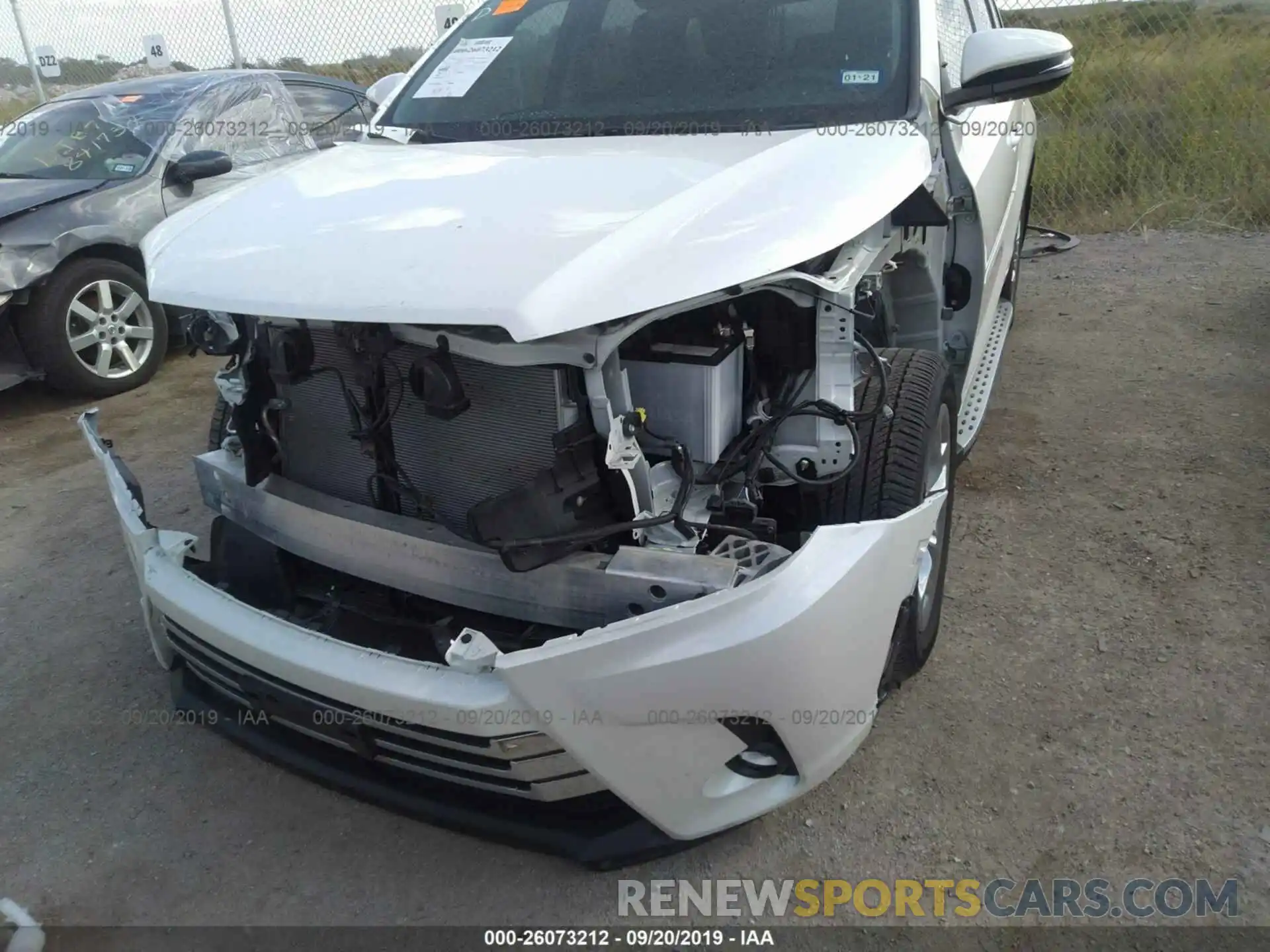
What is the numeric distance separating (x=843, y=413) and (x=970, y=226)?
1472 millimetres

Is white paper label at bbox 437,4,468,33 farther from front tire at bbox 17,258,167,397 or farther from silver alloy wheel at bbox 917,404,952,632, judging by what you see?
silver alloy wheel at bbox 917,404,952,632

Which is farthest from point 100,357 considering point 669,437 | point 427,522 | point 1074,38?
point 1074,38

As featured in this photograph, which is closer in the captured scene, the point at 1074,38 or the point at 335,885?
the point at 335,885

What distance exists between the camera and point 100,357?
5.24 meters

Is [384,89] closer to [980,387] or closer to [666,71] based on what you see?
[666,71]

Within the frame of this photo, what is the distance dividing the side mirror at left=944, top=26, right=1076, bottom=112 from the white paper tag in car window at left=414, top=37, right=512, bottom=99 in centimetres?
151

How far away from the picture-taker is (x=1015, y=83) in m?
2.63

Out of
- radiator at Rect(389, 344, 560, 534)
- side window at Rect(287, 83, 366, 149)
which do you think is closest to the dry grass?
side window at Rect(287, 83, 366, 149)

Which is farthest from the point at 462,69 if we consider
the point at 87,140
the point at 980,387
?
the point at 87,140

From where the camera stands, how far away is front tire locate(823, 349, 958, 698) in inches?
88.6

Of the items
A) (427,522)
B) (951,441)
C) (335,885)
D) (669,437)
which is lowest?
(335,885)

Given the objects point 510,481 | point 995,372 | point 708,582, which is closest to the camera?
point 708,582

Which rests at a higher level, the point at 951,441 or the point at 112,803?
the point at 951,441

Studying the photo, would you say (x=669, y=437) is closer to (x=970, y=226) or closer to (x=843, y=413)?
(x=843, y=413)
